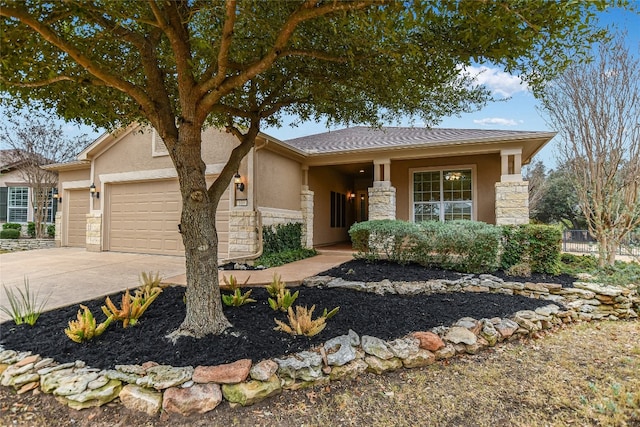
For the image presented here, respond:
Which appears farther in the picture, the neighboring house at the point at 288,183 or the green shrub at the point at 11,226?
the green shrub at the point at 11,226

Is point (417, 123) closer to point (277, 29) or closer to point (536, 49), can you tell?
point (536, 49)

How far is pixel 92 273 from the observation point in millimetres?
6543

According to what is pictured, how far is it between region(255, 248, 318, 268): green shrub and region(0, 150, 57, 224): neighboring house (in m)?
13.8

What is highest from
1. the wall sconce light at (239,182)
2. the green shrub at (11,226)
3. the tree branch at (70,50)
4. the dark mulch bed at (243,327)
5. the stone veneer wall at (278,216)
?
the tree branch at (70,50)

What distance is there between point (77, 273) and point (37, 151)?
1163 cm

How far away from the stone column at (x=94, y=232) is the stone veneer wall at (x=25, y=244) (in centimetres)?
415

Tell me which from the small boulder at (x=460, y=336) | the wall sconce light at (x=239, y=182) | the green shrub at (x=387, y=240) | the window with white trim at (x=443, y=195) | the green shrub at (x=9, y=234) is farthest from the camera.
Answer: the green shrub at (x=9, y=234)

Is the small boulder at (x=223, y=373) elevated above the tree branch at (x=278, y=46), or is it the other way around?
the tree branch at (x=278, y=46)

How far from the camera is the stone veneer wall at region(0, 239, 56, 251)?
13.1 meters

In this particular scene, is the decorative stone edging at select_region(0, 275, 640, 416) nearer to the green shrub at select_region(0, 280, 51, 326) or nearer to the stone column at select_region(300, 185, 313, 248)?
the green shrub at select_region(0, 280, 51, 326)

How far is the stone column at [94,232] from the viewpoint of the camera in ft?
34.0

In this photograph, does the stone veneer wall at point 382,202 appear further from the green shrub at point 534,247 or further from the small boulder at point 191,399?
the small boulder at point 191,399

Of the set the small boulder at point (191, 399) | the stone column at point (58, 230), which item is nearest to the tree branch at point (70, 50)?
the small boulder at point (191, 399)

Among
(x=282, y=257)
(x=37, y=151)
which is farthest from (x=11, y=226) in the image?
(x=282, y=257)
